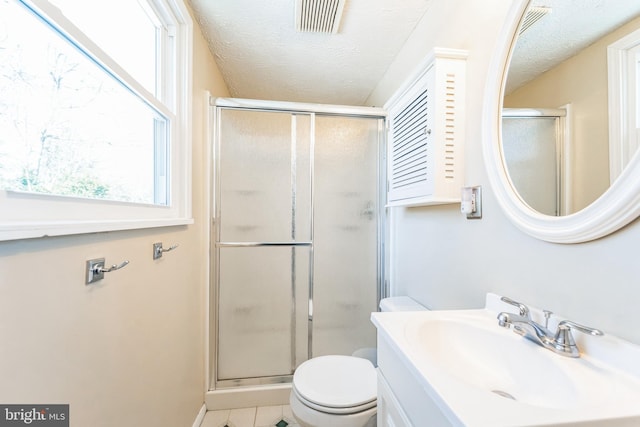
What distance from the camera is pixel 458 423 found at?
0.41 metres

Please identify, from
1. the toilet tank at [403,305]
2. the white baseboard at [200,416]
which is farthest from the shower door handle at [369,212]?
the white baseboard at [200,416]

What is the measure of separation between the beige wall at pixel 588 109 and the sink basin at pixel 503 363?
1.23 feet

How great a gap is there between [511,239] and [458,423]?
0.63m

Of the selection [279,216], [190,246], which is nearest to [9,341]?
[190,246]

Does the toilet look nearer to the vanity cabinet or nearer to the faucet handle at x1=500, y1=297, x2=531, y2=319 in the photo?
the vanity cabinet

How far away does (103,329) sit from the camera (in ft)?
2.53

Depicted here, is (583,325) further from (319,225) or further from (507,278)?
(319,225)

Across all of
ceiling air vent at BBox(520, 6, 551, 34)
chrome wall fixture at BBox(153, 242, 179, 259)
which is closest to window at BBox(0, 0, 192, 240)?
chrome wall fixture at BBox(153, 242, 179, 259)

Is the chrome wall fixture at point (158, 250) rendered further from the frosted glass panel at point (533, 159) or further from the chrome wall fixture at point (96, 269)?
the frosted glass panel at point (533, 159)

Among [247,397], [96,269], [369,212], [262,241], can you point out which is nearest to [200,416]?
[247,397]

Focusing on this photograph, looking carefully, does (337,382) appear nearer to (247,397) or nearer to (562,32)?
(247,397)

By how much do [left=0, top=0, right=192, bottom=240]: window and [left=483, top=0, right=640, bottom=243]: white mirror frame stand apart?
1.18m

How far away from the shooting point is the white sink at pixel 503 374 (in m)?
0.42

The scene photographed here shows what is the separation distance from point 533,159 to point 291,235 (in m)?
1.37
